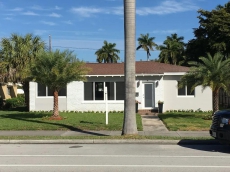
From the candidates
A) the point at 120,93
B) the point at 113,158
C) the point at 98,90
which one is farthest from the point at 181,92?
the point at 113,158

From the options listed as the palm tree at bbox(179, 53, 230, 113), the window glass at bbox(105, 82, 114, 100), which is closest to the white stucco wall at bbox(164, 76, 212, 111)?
the window glass at bbox(105, 82, 114, 100)

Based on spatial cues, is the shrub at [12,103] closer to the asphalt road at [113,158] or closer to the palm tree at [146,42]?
the asphalt road at [113,158]

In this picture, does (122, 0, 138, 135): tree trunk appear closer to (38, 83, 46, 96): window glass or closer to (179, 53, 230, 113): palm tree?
(179, 53, 230, 113): palm tree

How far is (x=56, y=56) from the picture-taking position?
18500 millimetres

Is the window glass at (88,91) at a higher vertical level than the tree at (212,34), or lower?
lower

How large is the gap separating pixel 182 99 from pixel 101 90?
19.7ft

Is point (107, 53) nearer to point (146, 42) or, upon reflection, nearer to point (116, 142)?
point (146, 42)

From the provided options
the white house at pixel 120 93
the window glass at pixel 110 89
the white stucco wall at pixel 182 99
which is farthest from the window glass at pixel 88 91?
the white stucco wall at pixel 182 99

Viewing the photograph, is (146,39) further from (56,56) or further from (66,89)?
(56,56)

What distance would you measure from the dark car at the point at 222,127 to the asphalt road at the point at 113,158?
1.71 ft

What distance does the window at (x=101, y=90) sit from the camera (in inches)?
982

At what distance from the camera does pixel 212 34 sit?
36406 mm

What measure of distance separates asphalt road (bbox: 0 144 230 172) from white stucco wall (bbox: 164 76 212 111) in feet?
42.3

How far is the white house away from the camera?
24.5 m
